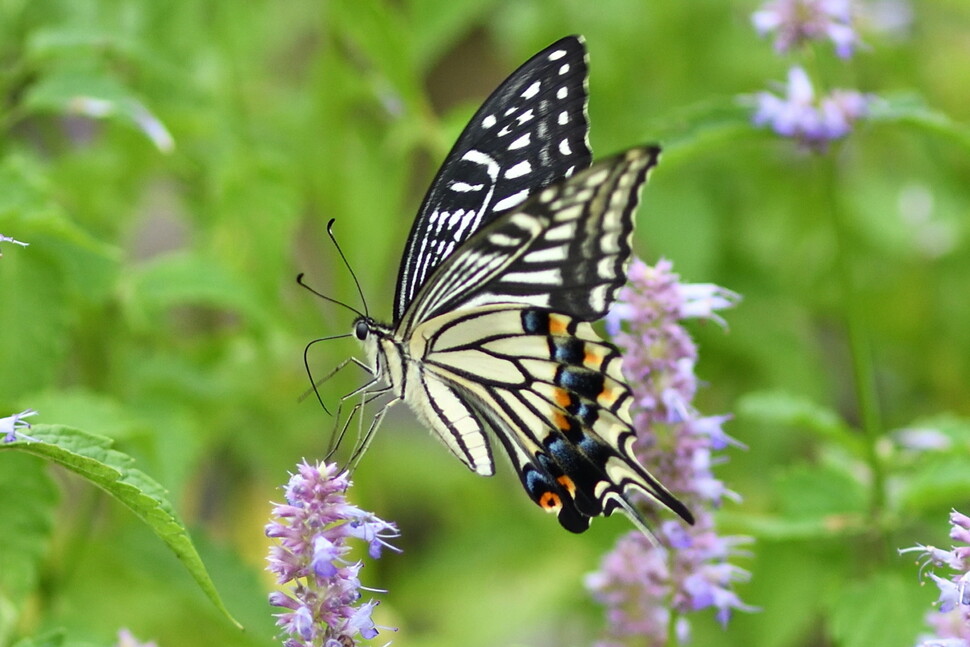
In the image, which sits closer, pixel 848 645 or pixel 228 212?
pixel 848 645

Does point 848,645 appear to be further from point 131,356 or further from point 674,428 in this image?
point 131,356

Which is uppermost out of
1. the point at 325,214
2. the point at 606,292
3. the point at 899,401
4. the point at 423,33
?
the point at 423,33

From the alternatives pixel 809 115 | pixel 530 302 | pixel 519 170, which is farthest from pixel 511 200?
pixel 809 115

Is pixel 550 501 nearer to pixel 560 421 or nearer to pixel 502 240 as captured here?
pixel 560 421

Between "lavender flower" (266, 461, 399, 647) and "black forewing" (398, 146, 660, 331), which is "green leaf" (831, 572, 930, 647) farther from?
"lavender flower" (266, 461, 399, 647)

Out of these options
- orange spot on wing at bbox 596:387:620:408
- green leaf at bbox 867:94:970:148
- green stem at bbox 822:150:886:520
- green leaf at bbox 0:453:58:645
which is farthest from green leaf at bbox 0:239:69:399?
green leaf at bbox 867:94:970:148

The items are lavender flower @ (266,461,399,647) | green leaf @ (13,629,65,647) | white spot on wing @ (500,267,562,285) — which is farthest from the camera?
white spot on wing @ (500,267,562,285)

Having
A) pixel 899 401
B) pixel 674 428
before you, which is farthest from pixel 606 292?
pixel 899 401
